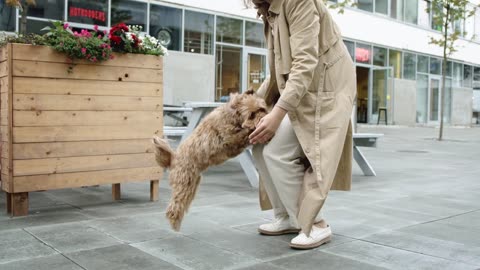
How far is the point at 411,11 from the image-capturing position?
2488cm

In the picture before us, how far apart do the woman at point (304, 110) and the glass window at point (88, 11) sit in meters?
10.7

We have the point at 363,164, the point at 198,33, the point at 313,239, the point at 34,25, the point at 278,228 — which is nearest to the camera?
the point at 313,239

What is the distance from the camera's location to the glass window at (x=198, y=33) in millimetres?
15164

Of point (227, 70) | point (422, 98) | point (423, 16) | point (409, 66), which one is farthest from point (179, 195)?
point (423, 16)

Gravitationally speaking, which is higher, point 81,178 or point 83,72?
point 83,72

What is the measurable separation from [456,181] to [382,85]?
18052 mm

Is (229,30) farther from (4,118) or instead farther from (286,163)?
Result: (286,163)

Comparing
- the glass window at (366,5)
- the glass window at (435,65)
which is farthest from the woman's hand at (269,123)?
the glass window at (435,65)

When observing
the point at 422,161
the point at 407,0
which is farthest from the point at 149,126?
the point at 407,0

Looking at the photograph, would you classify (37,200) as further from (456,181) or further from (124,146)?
(456,181)

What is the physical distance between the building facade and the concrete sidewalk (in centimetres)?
526

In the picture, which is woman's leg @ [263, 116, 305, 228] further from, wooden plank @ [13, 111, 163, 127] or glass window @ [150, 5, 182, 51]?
glass window @ [150, 5, 182, 51]

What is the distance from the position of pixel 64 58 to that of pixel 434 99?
1009 inches

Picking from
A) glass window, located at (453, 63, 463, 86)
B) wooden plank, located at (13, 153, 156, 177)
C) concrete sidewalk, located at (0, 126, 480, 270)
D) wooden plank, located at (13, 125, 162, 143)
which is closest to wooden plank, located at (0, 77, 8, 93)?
wooden plank, located at (13, 125, 162, 143)
